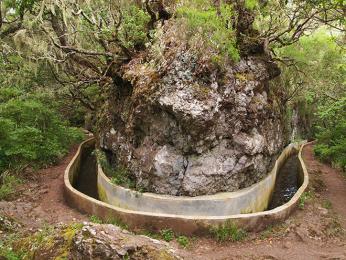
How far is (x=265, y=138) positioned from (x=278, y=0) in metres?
4.76

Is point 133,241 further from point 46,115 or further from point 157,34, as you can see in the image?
point 46,115

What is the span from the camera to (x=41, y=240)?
20.7 feet

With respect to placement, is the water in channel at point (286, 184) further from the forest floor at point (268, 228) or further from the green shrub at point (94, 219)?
the green shrub at point (94, 219)

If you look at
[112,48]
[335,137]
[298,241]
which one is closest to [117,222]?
[298,241]

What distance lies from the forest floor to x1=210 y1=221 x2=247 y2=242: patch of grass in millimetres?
142

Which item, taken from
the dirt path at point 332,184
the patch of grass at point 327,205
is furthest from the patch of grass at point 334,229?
the patch of grass at point 327,205

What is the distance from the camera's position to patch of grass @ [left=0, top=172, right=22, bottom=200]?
1399cm

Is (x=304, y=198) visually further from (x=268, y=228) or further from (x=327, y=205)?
(x=268, y=228)

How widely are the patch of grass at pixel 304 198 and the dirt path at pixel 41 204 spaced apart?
7.29 meters

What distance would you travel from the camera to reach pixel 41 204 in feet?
45.9

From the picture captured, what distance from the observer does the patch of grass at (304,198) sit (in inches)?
558

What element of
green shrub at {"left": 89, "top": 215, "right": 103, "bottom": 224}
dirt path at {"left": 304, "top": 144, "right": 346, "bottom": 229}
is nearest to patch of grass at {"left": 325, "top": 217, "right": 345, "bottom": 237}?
dirt path at {"left": 304, "top": 144, "right": 346, "bottom": 229}

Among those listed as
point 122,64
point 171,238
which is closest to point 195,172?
point 171,238

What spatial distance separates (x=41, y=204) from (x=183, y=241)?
5400mm
